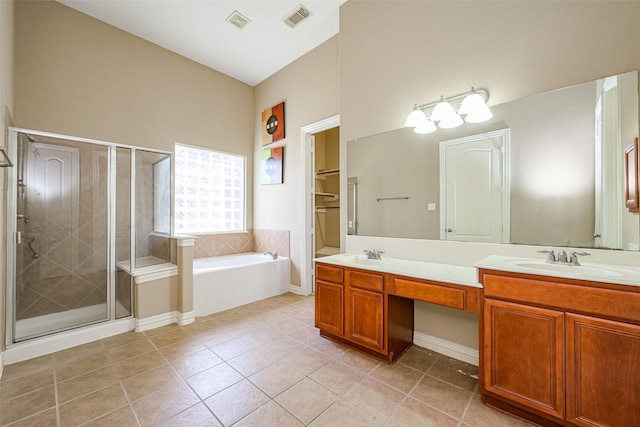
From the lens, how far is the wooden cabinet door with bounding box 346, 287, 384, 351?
206cm

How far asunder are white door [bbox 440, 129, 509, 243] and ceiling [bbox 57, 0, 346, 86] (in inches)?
84.7

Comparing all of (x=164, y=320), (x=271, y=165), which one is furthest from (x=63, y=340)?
(x=271, y=165)

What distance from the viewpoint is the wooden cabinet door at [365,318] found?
206 cm

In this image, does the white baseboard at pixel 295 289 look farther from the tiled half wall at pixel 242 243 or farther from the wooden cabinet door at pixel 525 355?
the wooden cabinet door at pixel 525 355

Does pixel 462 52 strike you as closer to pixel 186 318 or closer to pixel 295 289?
pixel 295 289

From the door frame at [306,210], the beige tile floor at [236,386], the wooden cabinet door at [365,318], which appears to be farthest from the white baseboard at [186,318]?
the wooden cabinet door at [365,318]

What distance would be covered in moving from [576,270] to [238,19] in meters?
3.81

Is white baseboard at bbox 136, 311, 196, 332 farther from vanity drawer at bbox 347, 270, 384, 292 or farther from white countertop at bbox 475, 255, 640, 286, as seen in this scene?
white countertop at bbox 475, 255, 640, 286

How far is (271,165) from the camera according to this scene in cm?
424

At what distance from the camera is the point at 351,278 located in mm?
2236

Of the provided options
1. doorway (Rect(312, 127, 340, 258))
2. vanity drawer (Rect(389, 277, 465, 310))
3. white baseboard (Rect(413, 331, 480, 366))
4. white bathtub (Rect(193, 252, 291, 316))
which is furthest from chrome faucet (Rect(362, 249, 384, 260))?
doorway (Rect(312, 127, 340, 258))

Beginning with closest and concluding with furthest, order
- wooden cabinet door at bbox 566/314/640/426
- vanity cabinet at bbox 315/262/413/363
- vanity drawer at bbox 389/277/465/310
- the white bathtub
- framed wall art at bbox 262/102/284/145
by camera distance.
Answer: wooden cabinet door at bbox 566/314/640/426 < vanity drawer at bbox 389/277/465/310 < vanity cabinet at bbox 315/262/413/363 < the white bathtub < framed wall art at bbox 262/102/284/145

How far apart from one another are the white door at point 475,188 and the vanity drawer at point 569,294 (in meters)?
0.54

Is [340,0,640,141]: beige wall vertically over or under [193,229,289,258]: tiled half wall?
over
